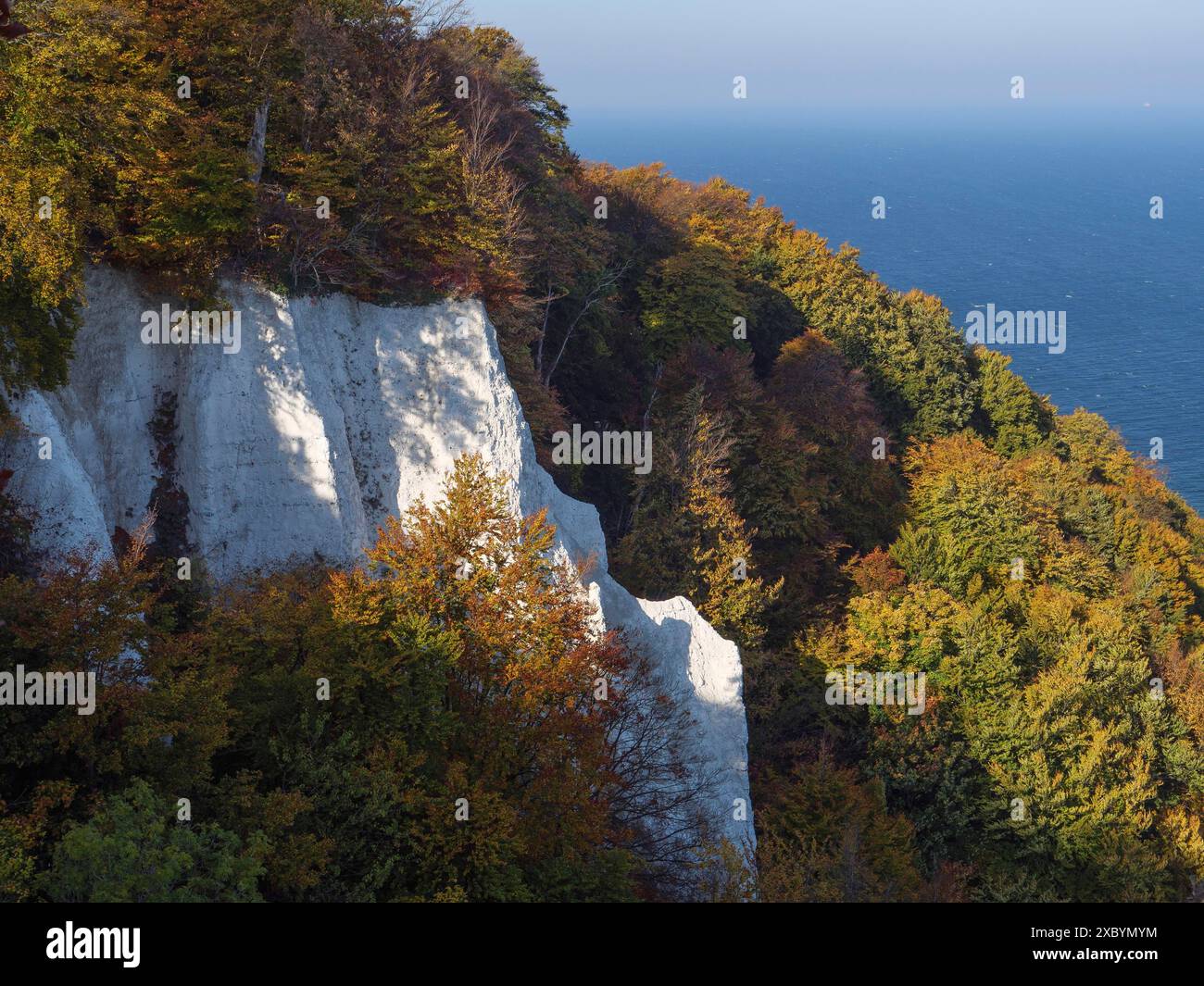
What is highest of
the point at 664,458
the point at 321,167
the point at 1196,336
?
the point at 1196,336

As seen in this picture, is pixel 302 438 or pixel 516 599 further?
pixel 302 438

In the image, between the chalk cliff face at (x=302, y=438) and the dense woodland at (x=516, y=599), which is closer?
the dense woodland at (x=516, y=599)

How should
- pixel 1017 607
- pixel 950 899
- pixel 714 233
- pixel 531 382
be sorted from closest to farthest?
pixel 950 899
pixel 531 382
pixel 1017 607
pixel 714 233
